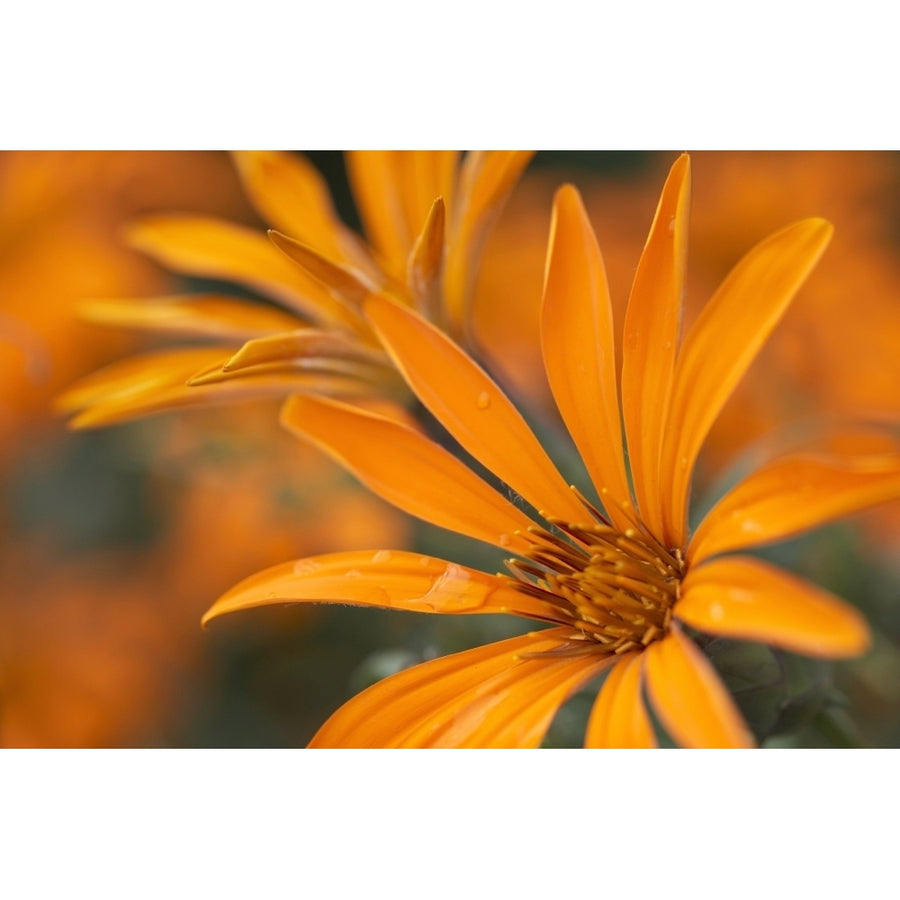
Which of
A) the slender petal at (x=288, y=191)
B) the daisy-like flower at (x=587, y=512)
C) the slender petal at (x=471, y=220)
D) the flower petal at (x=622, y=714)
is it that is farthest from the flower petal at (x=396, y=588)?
the slender petal at (x=288, y=191)

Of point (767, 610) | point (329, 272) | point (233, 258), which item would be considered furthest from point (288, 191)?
point (767, 610)

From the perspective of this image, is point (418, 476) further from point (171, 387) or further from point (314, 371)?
point (171, 387)

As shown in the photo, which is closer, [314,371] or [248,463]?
[314,371]

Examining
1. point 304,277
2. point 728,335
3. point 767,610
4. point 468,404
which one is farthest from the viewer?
point 304,277

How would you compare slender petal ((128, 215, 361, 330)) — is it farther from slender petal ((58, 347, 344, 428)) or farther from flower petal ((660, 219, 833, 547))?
flower petal ((660, 219, 833, 547))

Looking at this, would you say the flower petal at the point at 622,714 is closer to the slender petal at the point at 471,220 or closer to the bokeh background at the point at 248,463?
the bokeh background at the point at 248,463

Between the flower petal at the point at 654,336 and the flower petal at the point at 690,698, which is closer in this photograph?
the flower petal at the point at 690,698

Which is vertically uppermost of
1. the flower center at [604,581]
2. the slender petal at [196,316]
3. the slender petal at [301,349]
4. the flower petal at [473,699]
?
the slender petal at [196,316]
